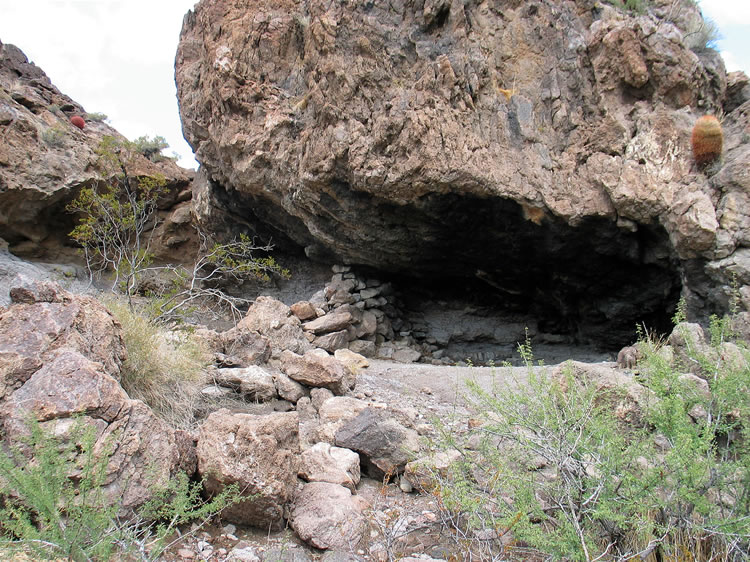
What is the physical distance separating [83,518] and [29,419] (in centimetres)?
47

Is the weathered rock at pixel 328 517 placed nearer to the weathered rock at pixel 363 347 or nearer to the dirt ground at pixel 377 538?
the dirt ground at pixel 377 538

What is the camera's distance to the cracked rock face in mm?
6043

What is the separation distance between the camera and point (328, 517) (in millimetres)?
2322

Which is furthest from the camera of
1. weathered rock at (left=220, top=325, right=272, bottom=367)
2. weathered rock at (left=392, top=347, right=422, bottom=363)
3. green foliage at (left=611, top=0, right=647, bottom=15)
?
weathered rock at (left=392, top=347, right=422, bottom=363)

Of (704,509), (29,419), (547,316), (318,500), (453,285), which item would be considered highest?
(453,285)

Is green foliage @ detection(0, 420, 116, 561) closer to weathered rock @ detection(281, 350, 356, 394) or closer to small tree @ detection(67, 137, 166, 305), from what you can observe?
weathered rock @ detection(281, 350, 356, 394)

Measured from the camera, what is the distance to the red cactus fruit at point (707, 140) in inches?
226

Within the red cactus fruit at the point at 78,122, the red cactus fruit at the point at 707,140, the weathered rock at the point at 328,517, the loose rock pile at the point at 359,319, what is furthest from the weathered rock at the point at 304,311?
the red cactus fruit at the point at 78,122

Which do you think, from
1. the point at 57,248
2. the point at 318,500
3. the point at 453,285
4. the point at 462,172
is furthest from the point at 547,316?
the point at 57,248

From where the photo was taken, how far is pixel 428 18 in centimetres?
668

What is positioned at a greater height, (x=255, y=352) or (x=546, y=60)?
(x=546, y=60)

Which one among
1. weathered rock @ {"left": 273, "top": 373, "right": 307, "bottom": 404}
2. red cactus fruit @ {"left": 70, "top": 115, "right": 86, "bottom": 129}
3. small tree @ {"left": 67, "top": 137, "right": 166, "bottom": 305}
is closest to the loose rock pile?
small tree @ {"left": 67, "top": 137, "right": 166, "bottom": 305}

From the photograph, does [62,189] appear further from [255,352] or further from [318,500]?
[318,500]

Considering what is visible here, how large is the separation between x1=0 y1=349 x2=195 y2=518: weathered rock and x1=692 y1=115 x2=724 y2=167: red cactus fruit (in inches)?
243
